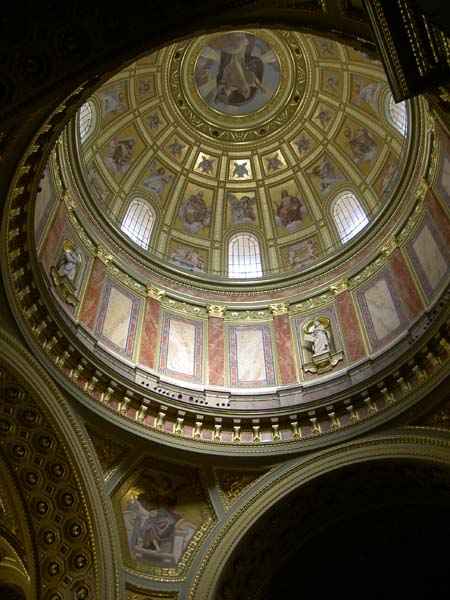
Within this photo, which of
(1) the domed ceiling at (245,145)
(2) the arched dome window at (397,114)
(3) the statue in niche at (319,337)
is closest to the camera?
(3) the statue in niche at (319,337)

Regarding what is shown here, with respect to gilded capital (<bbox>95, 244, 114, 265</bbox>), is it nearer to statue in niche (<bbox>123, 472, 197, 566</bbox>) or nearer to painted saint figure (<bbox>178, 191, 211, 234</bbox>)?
painted saint figure (<bbox>178, 191, 211, 234</bbox>)

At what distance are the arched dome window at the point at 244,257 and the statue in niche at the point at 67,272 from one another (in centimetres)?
697

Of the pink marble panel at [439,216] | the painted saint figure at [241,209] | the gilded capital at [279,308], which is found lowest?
the pink marble panel at [439,216]

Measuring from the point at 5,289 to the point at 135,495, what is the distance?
616cm

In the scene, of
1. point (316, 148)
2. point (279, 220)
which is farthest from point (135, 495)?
point (316, 148)

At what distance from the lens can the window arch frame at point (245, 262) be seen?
2339cm

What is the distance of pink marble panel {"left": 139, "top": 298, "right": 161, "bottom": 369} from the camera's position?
727 inches

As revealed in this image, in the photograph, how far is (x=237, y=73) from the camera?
25.8 m

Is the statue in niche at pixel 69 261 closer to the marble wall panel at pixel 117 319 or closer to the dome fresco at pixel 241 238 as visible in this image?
the dome fresco at pixel 241 238

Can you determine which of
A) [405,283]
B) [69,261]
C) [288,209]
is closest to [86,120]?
[69,261]

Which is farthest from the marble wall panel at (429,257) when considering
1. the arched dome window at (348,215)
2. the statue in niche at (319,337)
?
the arched dome window at (348,215)

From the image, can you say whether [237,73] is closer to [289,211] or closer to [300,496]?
[289,211]

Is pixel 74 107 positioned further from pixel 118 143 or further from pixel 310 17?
pixel 118 143

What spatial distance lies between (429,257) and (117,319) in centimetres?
936
